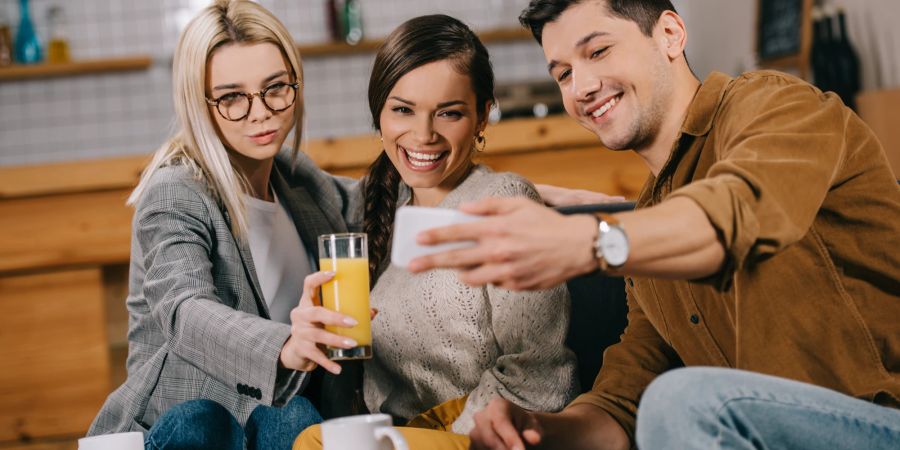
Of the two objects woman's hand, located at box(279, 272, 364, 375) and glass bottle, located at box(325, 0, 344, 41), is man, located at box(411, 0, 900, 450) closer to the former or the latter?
woman's hand, located at box(279, 272, 364, 375)

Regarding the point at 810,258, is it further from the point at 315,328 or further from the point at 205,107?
the point at 205,107

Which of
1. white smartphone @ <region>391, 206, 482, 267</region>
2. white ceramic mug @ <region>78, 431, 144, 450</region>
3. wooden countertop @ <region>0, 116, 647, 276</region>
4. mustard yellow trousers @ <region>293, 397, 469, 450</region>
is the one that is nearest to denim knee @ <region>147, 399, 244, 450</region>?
mustard yellow trousers @ <region>293, 397, 469, 450</region>

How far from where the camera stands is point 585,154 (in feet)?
10.8

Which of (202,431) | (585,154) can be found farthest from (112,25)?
(202,431)

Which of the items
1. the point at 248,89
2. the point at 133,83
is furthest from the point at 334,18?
the point at 248,89

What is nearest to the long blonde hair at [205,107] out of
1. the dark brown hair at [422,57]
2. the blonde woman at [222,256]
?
the blonde woman at [222,256]

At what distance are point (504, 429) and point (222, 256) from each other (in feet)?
2.50

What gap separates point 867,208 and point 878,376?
226 millimetres

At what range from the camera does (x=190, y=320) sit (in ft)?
5.45

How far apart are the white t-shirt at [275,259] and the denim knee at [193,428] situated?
0.30 metres

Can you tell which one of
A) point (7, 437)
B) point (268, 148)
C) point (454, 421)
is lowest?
point (7, 437)

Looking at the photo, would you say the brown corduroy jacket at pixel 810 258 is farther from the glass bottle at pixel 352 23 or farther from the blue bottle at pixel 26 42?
the blue bottle at pixel 26 42

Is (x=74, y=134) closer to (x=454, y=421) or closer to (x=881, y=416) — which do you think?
(x=454, y=421)

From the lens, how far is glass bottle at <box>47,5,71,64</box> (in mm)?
4695
